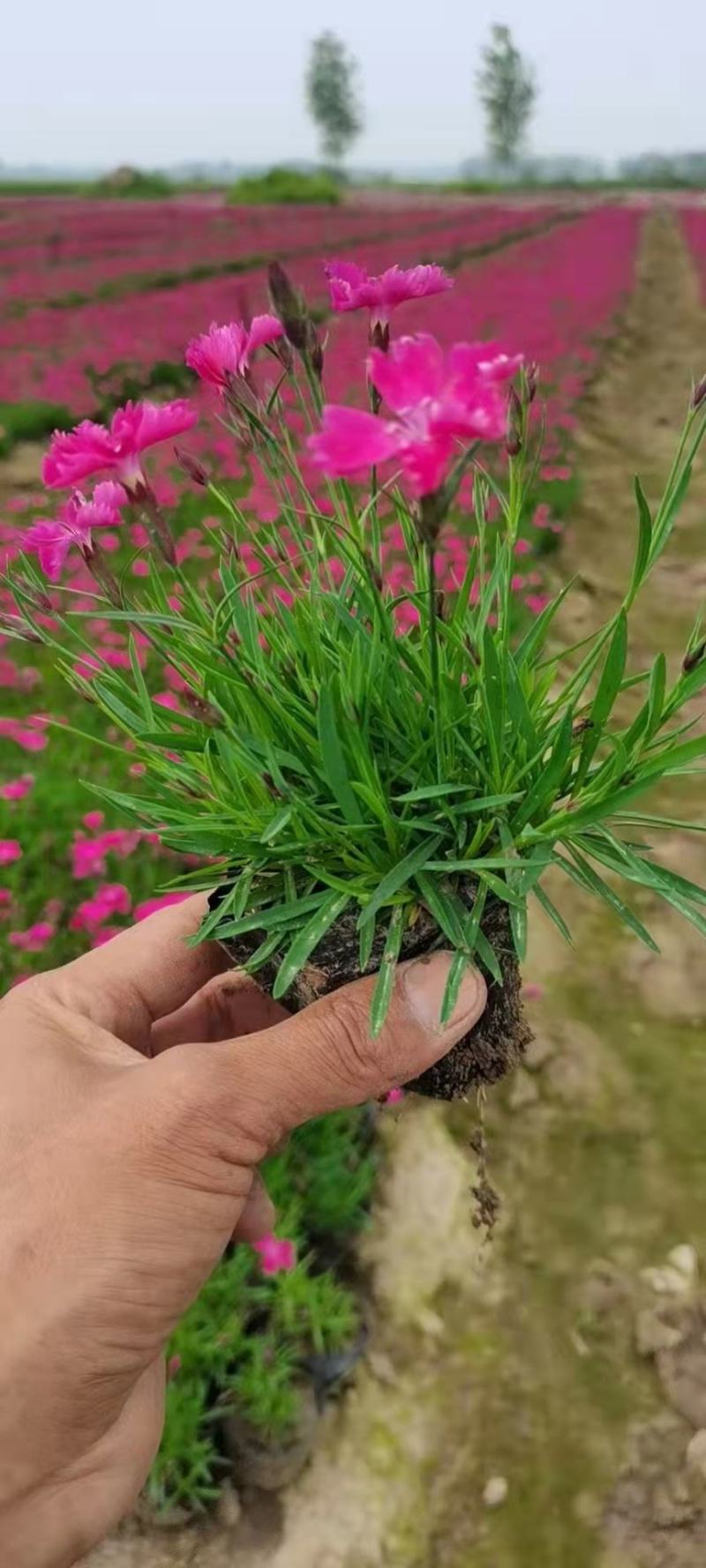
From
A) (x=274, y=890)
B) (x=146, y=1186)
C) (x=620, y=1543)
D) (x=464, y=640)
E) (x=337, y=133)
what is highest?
(x=337, y=133)

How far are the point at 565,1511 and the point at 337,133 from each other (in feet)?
239

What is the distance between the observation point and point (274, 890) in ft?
4.30

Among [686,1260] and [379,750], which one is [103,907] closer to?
[379,750]

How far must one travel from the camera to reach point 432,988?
3.99 feet

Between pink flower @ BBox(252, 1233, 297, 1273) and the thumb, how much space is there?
941 mm

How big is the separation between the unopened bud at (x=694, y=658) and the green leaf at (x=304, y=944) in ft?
1.55

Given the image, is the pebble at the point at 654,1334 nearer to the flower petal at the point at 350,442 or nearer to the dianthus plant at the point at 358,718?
the dianthus plant at the point at 358,718

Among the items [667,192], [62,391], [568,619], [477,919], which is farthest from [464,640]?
[667,192]

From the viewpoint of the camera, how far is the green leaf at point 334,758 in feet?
3.49

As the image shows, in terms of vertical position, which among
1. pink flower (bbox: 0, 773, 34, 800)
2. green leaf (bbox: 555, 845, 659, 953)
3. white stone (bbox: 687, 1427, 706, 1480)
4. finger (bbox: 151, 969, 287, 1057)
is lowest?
white stone (bbox: 687, 1427, 706, 1480)

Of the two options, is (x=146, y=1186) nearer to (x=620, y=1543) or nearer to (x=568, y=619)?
(x=620, y=1543)

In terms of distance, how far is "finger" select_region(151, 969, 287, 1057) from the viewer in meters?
1.68

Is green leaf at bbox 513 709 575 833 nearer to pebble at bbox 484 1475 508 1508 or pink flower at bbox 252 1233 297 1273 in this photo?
pink flower at bbox 252 1233 297 1273

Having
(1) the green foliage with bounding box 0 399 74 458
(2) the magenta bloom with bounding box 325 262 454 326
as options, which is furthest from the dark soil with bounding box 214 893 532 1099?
(1) the green foliage with bounding box 0 399 74 458
